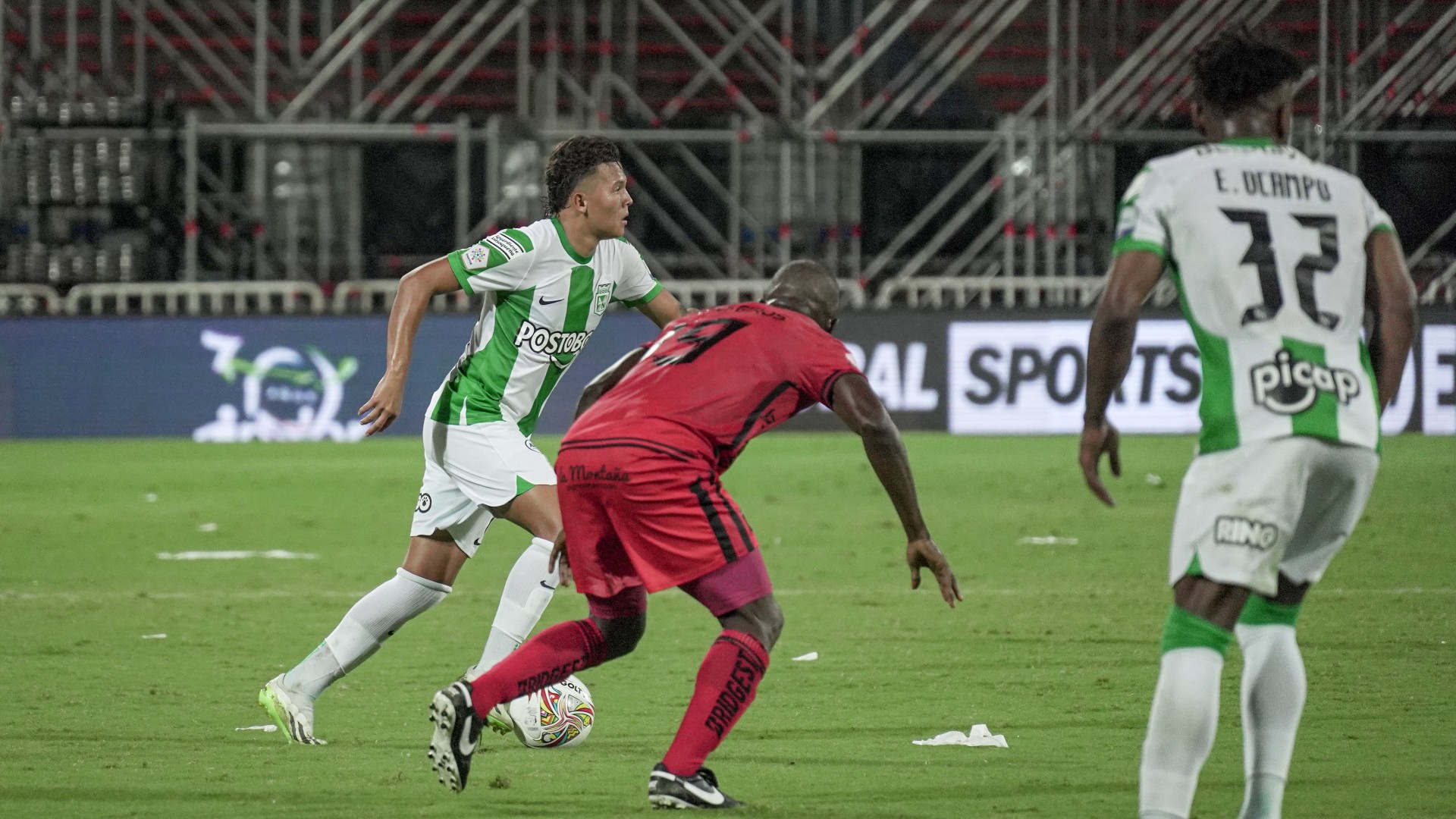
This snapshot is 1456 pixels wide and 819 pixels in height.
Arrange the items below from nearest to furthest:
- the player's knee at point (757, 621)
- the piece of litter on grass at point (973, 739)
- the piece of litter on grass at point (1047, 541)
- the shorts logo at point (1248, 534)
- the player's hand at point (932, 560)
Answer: the shorts logo at point (1248, 534) < the player's hand at point (932, 560) < the player's knee at point (757, 621) < the piece of litter on grass at point (973, 739) < the piece of litter on grass at point (1047, 541)

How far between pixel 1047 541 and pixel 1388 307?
8.56 meters

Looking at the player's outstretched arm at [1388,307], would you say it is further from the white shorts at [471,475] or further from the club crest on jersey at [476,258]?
the club crest on jersey at [476,258]

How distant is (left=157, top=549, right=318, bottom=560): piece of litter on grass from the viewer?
12.6 m

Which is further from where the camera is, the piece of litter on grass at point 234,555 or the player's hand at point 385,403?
the piece of litter on grass at point 234,555

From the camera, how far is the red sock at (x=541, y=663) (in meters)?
5.41

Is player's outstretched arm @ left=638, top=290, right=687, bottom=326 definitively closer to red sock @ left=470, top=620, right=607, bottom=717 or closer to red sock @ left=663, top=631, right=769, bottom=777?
red sock @ left=470, top=620, right=607, bottom=717

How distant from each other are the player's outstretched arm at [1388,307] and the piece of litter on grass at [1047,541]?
8.23 meters

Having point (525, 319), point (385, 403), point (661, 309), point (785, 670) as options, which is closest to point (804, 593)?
point (785, 670)

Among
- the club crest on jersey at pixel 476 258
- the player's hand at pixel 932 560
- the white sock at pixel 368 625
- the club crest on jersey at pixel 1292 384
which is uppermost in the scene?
the club crest on jersey at pixel 1292 384

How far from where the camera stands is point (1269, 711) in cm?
478

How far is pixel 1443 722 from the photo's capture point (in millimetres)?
6652

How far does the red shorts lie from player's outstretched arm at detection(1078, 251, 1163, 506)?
1161 millimetres

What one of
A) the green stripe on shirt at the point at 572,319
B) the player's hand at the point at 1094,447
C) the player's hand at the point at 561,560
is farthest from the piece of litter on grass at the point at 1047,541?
the player's hand at the point at 1094,447

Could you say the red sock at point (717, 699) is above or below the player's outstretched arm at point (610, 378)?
below
